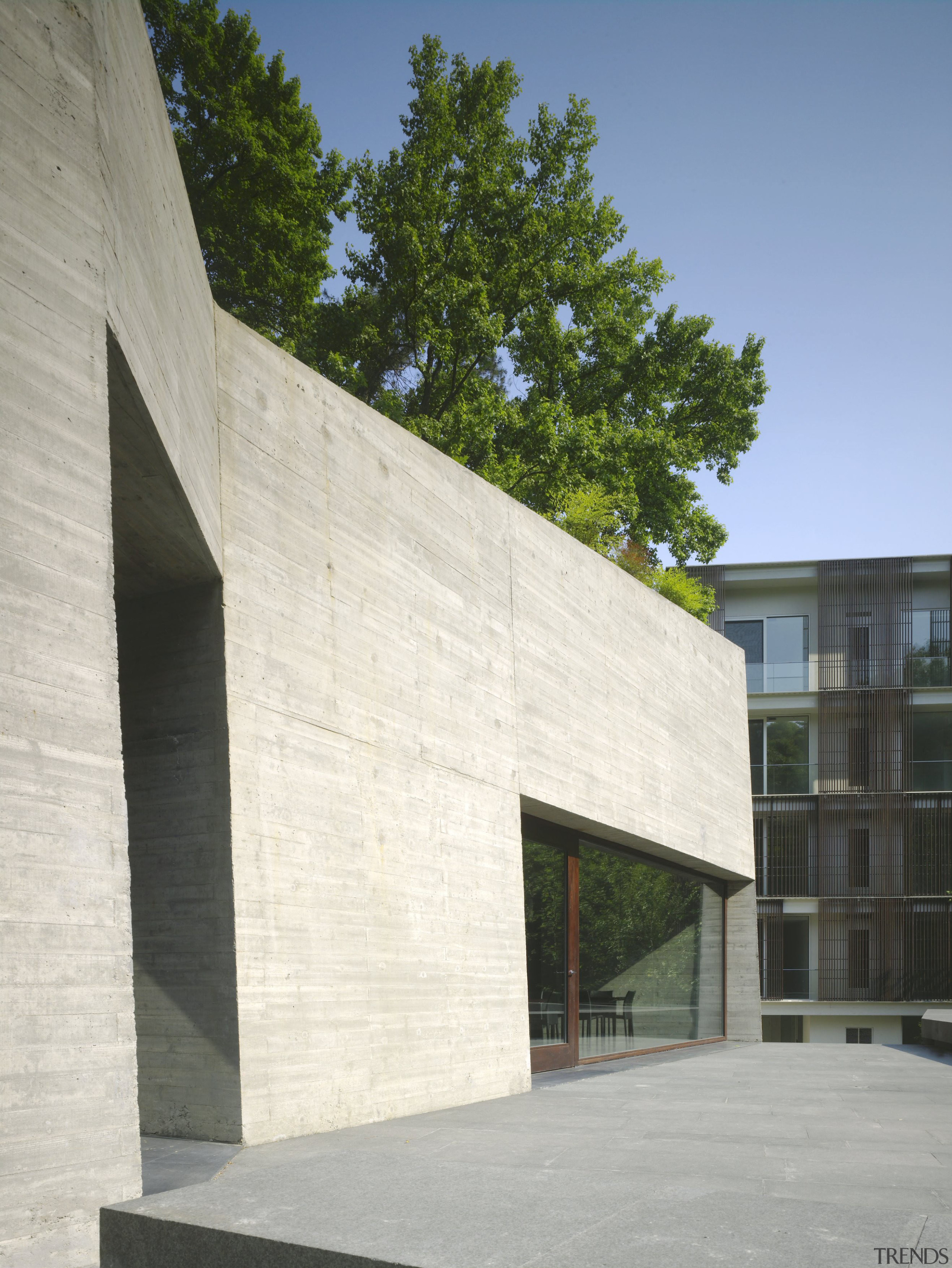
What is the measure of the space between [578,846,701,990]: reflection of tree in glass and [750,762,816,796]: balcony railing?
13.6 meters

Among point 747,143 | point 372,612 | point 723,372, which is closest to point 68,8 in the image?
point 372,612

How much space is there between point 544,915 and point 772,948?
1809cm

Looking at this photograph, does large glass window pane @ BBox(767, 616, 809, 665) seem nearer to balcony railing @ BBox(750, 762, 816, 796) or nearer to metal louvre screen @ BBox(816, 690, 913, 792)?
metal louvre screen @ BBox(816, 690, 913, 792)

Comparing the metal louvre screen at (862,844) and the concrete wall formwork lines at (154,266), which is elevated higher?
the concrete wall formwork lines at (154,266)

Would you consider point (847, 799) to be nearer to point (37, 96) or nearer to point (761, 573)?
point (761, 573)

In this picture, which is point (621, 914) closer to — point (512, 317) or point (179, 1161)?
point (179, 1161)

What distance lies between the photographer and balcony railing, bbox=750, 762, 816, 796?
27922mm

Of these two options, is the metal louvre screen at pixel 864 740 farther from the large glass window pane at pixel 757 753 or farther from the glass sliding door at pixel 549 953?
the glass sliding door at pixel 549 953

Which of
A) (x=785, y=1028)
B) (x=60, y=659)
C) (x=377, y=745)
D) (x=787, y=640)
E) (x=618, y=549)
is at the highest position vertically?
(x=618, y=549)

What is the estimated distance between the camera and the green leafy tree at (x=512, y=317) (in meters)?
18.8

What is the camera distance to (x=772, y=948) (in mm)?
26719

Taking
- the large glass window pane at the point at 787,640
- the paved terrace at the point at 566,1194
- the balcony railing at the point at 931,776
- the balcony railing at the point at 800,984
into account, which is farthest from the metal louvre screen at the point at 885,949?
the paved terrace at the point at 566,1194

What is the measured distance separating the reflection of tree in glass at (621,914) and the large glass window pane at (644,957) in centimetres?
1

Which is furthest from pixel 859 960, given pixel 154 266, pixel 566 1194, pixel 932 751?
pixel 154 266
